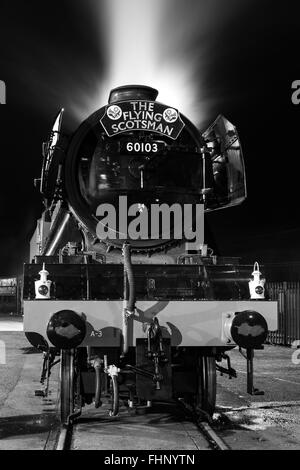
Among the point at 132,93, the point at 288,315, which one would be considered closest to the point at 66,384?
the point at 132,93

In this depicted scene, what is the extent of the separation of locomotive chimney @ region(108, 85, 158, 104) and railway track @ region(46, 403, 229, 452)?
3.31 meters

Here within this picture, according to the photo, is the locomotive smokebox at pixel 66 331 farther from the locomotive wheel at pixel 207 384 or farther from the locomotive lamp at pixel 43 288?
the locomotive wheel at pixel 207 384

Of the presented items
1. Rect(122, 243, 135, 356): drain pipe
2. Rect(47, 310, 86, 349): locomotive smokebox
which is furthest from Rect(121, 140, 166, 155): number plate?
Rect(47, 310, 86, 349): locomotive smokebox

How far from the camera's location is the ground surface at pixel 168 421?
15.3ft

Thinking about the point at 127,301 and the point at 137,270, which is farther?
the point at 137,270

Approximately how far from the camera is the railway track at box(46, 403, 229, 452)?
450cm

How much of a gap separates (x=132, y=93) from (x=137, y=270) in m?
2.24

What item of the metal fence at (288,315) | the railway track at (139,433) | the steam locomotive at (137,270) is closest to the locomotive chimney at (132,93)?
the steam locomotive at (137,270)

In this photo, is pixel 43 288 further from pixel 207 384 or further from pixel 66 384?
pixel 207 384

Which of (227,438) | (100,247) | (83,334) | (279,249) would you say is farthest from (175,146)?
(279,249)

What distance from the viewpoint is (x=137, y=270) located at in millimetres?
5004

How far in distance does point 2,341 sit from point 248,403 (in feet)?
30.0

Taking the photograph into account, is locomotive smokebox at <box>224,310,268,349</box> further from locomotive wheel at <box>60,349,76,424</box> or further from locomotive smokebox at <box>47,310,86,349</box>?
locomotive wheel at <box>60,349,76,424</box>

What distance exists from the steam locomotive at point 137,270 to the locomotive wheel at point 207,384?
11 millimetres
